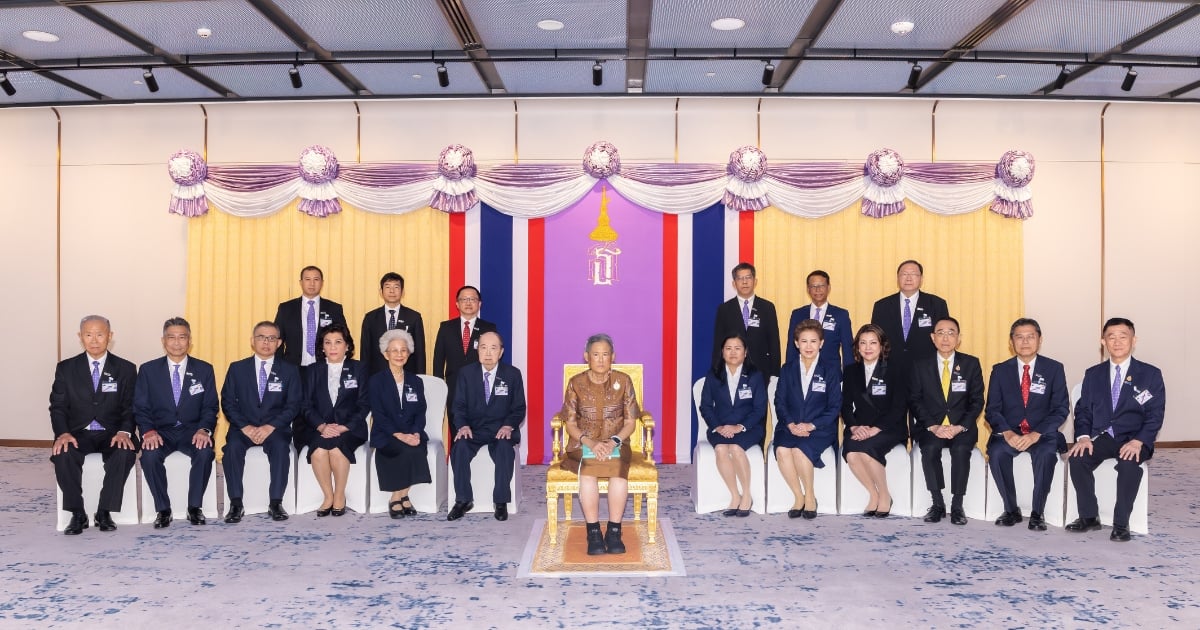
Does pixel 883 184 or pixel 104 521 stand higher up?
pixel 883 184

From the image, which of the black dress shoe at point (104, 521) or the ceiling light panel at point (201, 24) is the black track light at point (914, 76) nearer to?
the ceiling light panel at point (201, 24)

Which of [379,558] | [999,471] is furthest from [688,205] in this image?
[379,558]

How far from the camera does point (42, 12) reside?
16.8 ft

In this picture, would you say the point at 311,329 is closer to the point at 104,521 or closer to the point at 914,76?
the point at 104,521

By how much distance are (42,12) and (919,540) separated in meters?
6.08

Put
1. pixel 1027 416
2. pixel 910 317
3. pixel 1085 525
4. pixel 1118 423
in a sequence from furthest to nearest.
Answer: pixel 910 317, pixel 1027 416, pixel 1118 423, pixel 1085 525

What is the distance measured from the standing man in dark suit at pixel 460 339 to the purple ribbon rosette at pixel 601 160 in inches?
60.6

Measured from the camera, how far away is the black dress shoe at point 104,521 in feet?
15.6

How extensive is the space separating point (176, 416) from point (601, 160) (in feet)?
11.9

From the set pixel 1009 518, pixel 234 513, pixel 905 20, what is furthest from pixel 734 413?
pixel 234 513

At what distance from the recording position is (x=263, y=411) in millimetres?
5176

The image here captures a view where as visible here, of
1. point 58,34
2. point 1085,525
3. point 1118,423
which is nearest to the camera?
point 1085,525

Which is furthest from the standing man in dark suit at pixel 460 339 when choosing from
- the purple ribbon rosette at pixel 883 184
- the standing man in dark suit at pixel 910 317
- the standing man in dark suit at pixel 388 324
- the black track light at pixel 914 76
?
the black track light at pixel 914 76

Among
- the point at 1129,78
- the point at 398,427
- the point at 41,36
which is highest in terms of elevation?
the point at 41,36
